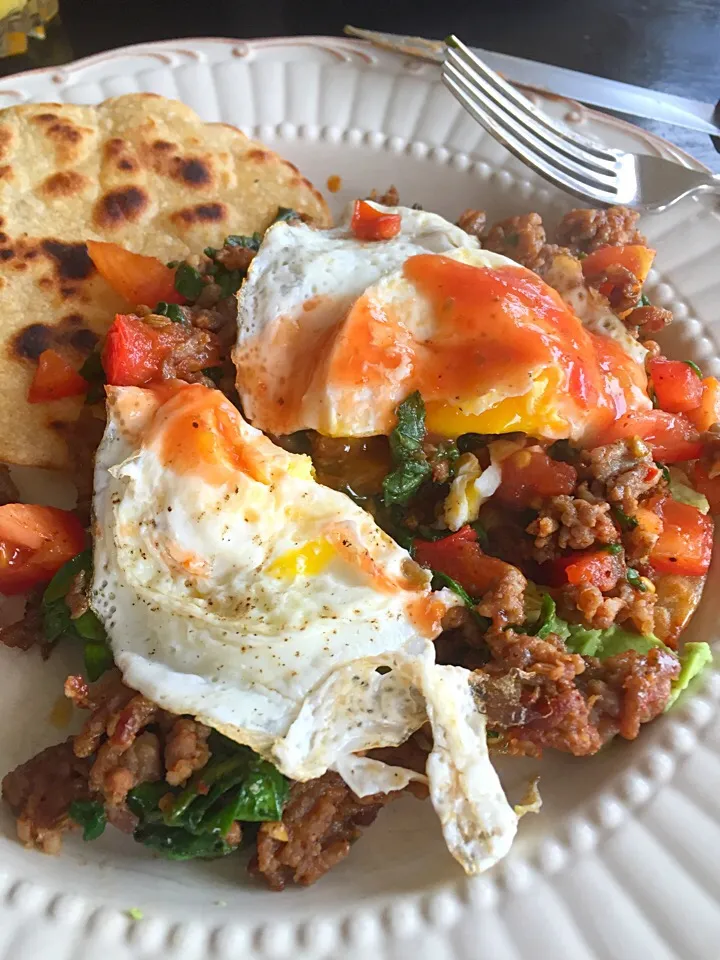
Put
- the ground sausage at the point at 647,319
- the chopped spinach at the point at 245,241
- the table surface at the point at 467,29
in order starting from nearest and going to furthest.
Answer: the ground sausage at the point at 647,319
the chopped spinach at the point at 245,241
the table surface at the point at 467,29

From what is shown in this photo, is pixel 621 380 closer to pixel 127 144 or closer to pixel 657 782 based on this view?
pixel 657 782

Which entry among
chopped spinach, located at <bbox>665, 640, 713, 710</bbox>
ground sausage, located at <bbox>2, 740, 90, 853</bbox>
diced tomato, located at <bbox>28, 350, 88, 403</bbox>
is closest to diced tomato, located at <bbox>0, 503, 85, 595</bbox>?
diced tomato, located at <bbox>28, 350, 88, 403</bbox>

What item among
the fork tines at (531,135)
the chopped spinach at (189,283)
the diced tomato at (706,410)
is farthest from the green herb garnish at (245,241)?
the diced tomato at (706,410)

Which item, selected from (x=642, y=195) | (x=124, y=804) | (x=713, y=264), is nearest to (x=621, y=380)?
(x=713, y=264)

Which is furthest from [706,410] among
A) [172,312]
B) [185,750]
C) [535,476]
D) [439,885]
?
[185,750]

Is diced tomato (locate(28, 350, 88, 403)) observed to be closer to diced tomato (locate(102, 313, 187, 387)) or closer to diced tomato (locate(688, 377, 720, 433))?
diced tomato (locate(102, 313, 187, 387))

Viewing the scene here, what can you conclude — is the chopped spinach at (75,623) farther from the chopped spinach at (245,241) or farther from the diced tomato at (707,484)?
the diced tomato at (707,484)

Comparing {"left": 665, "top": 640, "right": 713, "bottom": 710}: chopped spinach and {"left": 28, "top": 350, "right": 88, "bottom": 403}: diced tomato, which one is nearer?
{"left": 665, "top": 640, "right": 713, "bottom": 710}: chopped spinach
